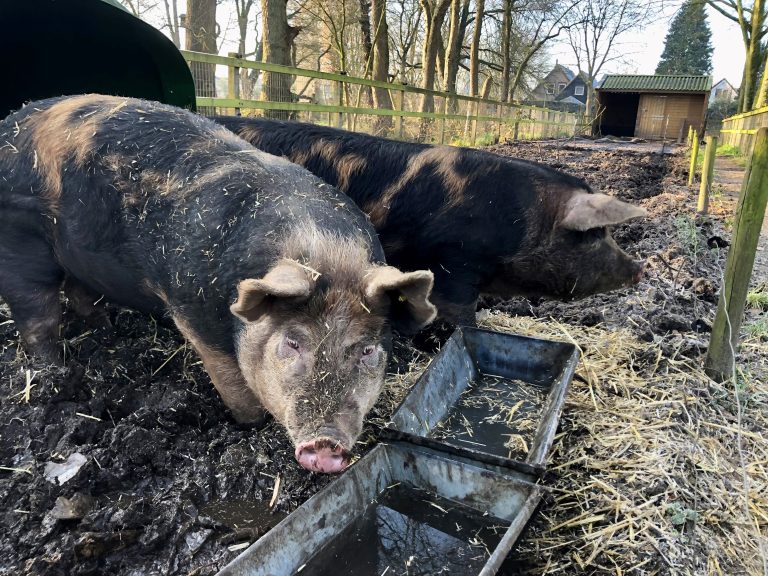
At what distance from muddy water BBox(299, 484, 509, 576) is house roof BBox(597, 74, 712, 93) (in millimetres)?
42811

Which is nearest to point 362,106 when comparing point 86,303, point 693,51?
point 86,303

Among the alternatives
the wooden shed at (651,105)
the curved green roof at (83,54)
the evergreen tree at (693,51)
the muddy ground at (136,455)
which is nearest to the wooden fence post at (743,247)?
the muddy ground at (136,455)

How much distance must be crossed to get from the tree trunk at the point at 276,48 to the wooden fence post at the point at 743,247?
891cm

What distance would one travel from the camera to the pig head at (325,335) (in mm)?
2385

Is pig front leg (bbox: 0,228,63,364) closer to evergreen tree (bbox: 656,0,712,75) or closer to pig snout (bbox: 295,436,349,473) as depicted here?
pig snout (bbox: 295,436,349,473)

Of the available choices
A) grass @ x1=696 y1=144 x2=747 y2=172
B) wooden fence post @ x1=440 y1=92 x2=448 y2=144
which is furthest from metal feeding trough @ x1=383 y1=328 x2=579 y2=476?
wooden fence post @ x1=440 y1=92 x2=448 y2=144

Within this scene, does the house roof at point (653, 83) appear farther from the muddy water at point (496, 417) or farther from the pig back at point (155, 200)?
the pig back at point (155, 200)

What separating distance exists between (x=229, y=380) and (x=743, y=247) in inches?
115

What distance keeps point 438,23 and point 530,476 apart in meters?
23.0

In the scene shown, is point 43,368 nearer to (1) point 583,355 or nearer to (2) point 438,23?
(1) point 583,355

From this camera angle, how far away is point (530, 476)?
101 inches

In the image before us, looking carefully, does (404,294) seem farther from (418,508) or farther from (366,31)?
(366,31)

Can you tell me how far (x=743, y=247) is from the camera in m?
3.37

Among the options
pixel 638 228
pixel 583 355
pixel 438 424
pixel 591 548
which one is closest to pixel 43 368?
pixel 438 424
